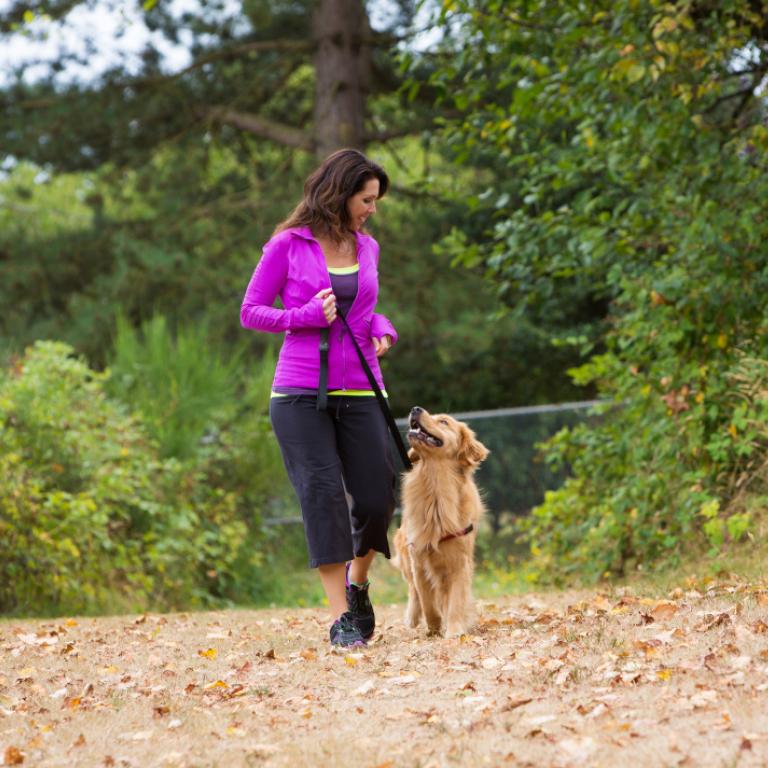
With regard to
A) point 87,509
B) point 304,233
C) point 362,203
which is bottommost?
point 87,509

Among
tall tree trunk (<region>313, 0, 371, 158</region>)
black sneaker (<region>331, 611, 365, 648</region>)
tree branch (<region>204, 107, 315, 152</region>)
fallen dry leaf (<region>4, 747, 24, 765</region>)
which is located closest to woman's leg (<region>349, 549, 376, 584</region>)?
black sneaker (<region>331, 611, 365, 648</region>)

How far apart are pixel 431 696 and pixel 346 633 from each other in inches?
54.6

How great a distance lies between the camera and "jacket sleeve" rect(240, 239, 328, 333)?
18.8 ft

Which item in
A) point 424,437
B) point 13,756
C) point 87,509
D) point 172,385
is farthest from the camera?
point 172,385

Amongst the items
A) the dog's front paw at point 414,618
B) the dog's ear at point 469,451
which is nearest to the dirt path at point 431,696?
the dog's front paw at point 414,618

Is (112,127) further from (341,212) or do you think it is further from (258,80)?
(341,212)

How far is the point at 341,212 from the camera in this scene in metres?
5.92

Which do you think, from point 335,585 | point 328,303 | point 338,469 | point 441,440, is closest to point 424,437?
point 441,440

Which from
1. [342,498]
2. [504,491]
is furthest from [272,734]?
[504,491]

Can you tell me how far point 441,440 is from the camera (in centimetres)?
620

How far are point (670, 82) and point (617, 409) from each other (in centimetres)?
357

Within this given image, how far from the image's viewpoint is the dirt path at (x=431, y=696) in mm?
3789

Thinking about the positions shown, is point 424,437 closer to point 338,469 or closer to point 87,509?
point 338,469

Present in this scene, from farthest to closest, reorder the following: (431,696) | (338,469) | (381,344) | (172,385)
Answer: (172,385) < (381,344) < (338,469) < (431,696)
